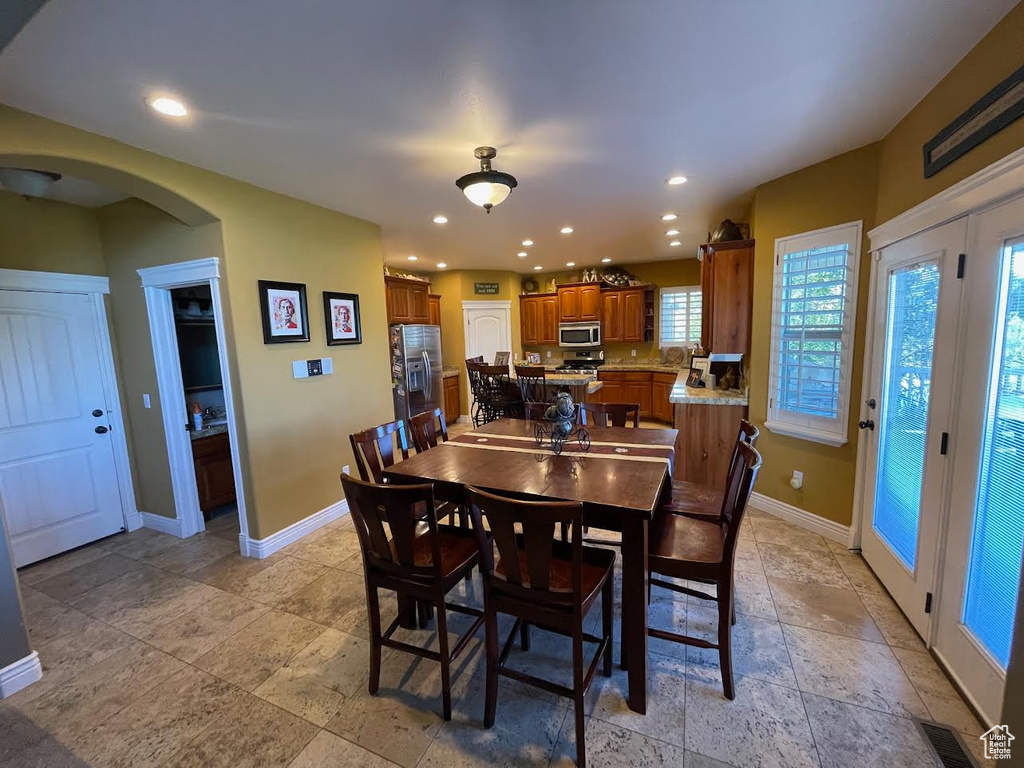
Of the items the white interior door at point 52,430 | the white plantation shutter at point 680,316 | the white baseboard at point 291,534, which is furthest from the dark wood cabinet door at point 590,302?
the white interior door at point 52,430

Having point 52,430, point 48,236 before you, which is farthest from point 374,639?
point 48,236

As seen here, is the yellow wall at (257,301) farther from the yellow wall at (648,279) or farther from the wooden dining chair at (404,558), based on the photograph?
the yellow wall at (648,279)

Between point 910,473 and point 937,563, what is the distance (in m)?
0.46

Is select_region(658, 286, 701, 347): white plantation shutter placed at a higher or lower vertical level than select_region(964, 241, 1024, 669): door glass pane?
higher

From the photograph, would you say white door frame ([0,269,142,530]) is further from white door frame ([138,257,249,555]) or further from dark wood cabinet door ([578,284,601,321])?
dark wood cabinet door ([578,284,601,321])

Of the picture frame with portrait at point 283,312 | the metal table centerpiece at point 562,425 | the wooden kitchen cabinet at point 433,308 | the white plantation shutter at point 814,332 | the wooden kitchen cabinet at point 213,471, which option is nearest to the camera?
the metal table centerpiece at point 562,425

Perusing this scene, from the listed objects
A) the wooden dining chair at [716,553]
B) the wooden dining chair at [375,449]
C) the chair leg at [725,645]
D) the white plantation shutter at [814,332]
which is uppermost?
the white plantation shutter at [814,332]

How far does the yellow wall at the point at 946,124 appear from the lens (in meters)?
1.49

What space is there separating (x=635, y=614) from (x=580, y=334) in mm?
5646

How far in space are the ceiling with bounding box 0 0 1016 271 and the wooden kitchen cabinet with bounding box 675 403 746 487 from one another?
1853mm

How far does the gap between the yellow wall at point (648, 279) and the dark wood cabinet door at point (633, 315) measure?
30 cm

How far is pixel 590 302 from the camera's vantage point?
689 cm

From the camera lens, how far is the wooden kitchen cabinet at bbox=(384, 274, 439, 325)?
5238 mm

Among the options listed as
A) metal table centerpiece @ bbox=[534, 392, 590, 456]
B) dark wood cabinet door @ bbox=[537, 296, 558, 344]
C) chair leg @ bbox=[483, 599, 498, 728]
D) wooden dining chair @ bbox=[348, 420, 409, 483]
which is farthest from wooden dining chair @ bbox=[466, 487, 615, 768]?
dark wood cabinet door @ bbox=[537, 296, 558, 344]
